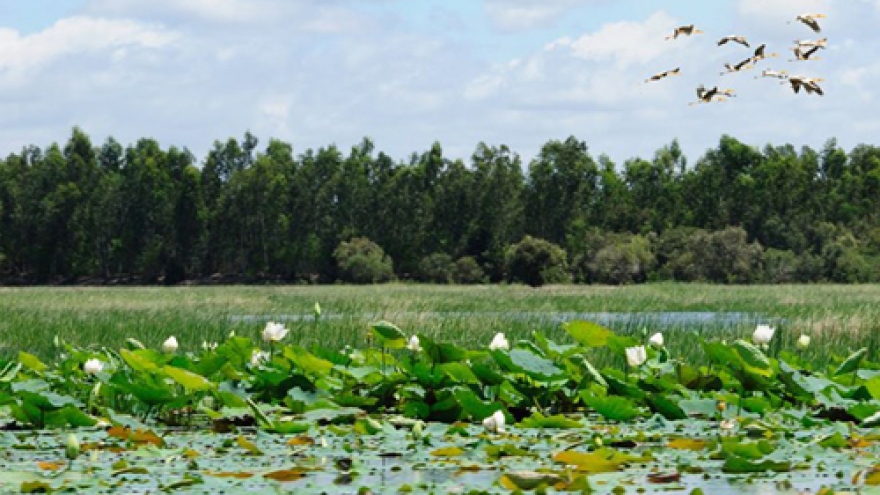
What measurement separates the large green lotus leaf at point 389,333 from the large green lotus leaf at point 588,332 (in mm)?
886

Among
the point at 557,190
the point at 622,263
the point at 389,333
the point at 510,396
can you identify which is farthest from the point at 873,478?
the point at 557,190

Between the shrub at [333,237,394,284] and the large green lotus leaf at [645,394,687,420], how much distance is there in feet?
202

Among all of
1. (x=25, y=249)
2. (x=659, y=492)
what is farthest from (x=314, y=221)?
(x=659, y=492)

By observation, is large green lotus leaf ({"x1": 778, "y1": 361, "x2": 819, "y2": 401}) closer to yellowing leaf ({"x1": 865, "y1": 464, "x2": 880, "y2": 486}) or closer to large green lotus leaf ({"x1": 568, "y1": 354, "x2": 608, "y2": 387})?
large green lotus leaf ({"x1": 568, "y1": 354, "x2": 608, "y2": 387})

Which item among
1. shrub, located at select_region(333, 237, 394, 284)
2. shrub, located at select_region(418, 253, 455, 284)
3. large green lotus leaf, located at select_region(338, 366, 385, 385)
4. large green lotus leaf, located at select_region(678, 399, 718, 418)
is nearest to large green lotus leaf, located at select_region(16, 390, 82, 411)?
large green lotus leaf, located at select_region(338, 366, 385, 385)

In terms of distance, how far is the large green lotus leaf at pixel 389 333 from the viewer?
693cm

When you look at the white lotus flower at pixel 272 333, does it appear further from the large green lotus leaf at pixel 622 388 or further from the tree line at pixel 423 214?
the tree line at pixel 423 214

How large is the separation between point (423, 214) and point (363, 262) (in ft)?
24.0

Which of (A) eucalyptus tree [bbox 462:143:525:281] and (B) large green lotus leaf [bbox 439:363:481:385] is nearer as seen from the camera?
(B) large green lotus leaf [bbox 439:363:481:385]

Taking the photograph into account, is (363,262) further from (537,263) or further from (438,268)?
(537,263)

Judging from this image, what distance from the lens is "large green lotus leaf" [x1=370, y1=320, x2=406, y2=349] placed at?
273 inches

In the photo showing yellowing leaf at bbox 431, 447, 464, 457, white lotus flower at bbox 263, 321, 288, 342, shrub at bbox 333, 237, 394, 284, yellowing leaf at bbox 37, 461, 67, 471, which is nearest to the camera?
yellowing leaf at bbox 37, 461, 67, 471

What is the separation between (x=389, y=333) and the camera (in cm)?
697

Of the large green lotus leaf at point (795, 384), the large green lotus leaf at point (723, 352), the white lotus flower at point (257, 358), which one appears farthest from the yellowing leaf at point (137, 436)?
the large green lotus leaf at point (795, 384)
